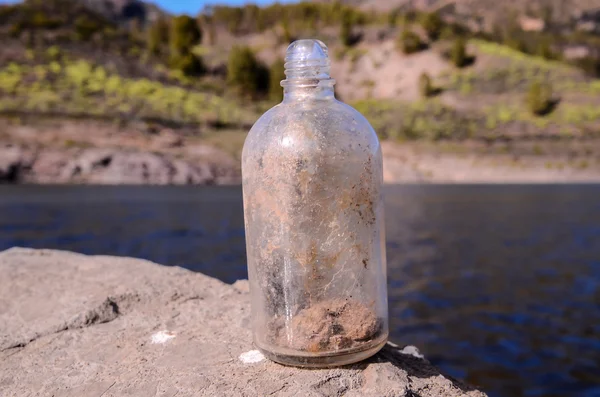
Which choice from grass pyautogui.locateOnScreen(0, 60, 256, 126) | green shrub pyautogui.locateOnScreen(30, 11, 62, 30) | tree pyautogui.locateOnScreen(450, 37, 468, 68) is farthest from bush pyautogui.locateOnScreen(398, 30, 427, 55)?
green shrub pyautogui.locateOnScreen(30, 11, 62, 30)

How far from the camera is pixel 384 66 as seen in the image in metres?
57.9

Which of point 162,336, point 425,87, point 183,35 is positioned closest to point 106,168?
point 183,35

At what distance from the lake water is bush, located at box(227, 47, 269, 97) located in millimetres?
27824

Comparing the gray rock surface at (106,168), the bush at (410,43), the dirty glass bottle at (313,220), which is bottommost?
the gray rock surface at (106,168)

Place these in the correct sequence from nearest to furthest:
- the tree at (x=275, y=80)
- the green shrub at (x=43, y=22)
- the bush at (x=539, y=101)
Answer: the bush at (x=539, y=101)
the tree at (x=275, y=80)
the green shrub at (x=43, y=22)

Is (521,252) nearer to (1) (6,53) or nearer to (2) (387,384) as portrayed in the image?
(2) (387,384)

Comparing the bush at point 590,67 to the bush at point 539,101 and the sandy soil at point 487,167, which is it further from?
the sandy soil at point 487,167

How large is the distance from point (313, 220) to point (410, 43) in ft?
190

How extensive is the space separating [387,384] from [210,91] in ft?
166

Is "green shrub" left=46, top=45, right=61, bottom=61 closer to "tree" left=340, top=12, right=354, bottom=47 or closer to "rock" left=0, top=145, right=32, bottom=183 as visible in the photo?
"rock" left=0, top=145, right=32, bottom=183

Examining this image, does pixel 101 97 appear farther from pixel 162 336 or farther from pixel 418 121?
pixel 162 336

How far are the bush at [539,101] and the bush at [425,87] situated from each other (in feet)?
28.2

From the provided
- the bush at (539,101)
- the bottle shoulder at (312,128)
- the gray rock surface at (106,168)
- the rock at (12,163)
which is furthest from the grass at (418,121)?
the bottle shoulder at (312,128)

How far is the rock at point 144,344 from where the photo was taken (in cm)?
223
